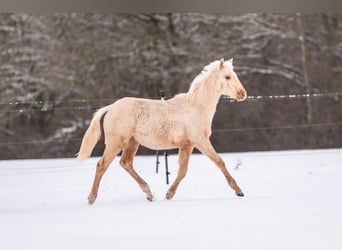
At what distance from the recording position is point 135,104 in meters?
4.96

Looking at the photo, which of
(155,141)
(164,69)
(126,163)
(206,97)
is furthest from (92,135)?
(164,69)

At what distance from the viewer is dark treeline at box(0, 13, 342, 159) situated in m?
12.2

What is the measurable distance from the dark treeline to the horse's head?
6.78m

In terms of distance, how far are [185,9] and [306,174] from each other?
4.99m

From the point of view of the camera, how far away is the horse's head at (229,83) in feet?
16.8

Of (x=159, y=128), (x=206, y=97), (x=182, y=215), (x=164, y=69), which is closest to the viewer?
(x=182, y=215)

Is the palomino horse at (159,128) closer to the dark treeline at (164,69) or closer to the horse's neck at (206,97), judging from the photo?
the horse's neck at (206,97)

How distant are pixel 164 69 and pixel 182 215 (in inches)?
365

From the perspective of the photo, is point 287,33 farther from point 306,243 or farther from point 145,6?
point 306,243

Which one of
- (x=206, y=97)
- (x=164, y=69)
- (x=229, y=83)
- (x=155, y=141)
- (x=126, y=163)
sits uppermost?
(x=229, y=83)

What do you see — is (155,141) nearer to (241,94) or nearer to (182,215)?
(241,94)

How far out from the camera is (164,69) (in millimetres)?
12750

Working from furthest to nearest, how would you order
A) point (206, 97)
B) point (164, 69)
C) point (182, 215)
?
point (164, 69)
point (206, 97)
point (182, 215)

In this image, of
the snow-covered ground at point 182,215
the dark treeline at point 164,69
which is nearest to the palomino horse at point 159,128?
the snow-covered ground at point 182,215
